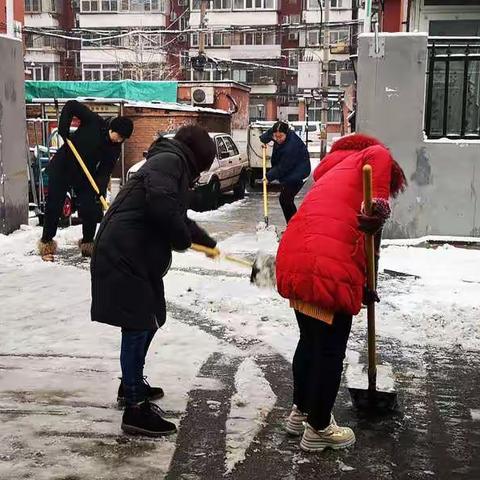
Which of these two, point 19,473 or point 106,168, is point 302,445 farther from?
point 106,168

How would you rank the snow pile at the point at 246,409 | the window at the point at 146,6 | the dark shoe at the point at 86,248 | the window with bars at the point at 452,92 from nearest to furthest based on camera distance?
the snow pile at the point at 246,409
the dark shoe at the point at 86,248
the window with bars at the point at 452,92
the window at the point at 146,6

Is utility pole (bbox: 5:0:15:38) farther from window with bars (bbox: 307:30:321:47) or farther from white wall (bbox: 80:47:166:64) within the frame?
window with bars (bbox: 307:30:321:47)

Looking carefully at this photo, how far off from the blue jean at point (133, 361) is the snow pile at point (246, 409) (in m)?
0.56

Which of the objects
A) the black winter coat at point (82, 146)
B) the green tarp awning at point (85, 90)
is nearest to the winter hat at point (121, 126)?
the black winter coat at point (82, 146)

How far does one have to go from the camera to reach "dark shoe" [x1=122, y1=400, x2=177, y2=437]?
3675mm

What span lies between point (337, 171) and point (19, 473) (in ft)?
7.09

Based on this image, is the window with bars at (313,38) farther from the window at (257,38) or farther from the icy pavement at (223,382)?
the icy pavement at (223,382)

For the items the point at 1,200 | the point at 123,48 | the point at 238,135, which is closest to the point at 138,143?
the point at 238,135

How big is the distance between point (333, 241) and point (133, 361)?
1260mm

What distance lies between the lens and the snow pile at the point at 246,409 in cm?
361

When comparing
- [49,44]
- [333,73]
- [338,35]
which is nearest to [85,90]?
[333,73]

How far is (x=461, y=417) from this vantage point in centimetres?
409

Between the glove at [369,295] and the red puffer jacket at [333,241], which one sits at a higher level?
the red puffer jacket at [333,241]

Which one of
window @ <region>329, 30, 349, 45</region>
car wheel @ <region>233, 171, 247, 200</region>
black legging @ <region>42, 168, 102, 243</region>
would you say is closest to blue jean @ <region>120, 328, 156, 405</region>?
black legging @ <region>42, 168, 102, 243</region>
